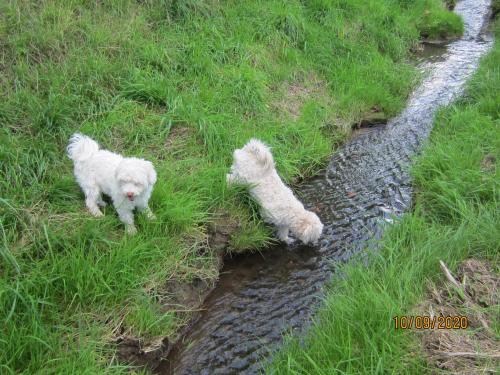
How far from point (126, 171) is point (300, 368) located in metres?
2.18

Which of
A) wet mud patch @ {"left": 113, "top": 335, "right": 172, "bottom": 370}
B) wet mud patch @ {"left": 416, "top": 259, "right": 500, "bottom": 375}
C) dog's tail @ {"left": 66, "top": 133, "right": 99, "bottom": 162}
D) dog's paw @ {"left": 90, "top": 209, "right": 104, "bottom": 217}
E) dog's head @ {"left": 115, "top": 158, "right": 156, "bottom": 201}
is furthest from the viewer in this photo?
dog's tail @ {"left": 66, "top": 133, "right": 99, "bottom": 162}

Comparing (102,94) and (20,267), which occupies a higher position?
(102,94)

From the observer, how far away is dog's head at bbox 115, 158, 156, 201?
12.3ft

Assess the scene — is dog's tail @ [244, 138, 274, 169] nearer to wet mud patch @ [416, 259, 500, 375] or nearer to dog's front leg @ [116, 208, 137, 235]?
dog's front leg @ [116, 208, 137, 235]

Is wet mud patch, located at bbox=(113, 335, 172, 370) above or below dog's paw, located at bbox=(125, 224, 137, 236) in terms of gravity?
below

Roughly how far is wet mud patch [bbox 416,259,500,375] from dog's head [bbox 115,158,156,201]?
8.15 ft

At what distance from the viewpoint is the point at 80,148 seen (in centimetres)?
438

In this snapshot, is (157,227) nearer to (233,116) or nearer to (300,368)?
(300,368)

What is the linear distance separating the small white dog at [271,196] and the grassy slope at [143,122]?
0.79ft

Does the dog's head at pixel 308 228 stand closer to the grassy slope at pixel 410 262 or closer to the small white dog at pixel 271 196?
the small white dog at pixel 271 196

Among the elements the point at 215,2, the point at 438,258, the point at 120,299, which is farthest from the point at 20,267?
the point at 215,2

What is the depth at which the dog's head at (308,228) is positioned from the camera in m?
4.54

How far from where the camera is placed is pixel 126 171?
3.77 m

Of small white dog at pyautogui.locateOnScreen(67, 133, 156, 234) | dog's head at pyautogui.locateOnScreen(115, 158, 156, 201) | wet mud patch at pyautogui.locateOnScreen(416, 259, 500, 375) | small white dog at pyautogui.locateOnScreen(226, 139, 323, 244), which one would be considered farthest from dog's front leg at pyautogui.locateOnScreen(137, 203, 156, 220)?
wet mud patch at pyautogui.locateOnScreen(416, 259, 500, 375)
